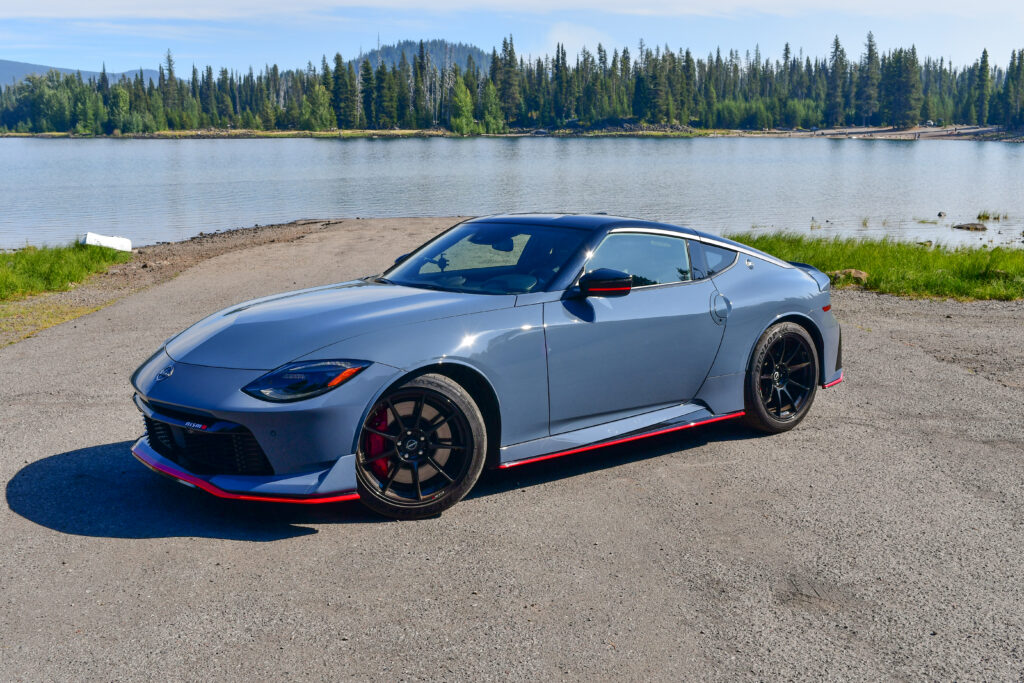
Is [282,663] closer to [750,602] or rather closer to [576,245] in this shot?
[750,602]

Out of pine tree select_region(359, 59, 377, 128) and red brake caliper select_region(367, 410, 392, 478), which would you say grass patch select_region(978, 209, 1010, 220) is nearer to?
red brake caliper select_region(367, 410, 392, 478)

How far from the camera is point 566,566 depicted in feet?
13.4

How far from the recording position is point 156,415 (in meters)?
4.49

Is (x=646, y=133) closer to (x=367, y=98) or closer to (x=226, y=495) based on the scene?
(x=367, y=98)

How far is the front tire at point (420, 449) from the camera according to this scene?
4438 millimetres

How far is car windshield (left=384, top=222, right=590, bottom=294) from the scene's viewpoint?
17.0ft

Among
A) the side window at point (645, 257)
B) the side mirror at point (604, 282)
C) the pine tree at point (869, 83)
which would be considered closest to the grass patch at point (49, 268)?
the side window at point (645, 257)

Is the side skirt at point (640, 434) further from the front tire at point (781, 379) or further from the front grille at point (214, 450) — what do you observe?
the front grille at point (214, 450)

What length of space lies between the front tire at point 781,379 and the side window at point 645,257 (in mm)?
814

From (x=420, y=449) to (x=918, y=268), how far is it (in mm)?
13203

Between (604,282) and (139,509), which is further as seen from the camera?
(604,282)

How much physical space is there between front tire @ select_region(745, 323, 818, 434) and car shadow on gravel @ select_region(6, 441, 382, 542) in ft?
9.17

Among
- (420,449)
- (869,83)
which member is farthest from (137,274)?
(869,83)

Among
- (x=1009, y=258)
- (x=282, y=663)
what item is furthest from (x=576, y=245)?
(x=1009, y=258)
